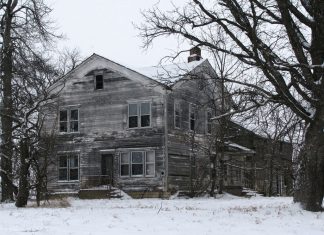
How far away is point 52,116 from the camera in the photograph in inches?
1281

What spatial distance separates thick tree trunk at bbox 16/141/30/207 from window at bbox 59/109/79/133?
42.6ft

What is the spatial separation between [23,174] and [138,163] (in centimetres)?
1138

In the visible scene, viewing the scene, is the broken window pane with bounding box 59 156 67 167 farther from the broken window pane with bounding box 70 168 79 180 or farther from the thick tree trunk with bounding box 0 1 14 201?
the thick tree trunk with bounding box 0 1 14 201

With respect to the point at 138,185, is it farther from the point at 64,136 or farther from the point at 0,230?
the point at 0,230

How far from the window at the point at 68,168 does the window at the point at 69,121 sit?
171 centimetres

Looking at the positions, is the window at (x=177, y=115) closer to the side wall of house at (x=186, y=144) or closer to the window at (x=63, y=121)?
the side wall of house at (x=186, y=144)

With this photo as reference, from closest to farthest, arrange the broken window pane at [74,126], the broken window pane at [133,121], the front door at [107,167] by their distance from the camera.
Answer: the broken window pane at [133,121]
the front door at [107,167]
the broken window pane at [74,126]

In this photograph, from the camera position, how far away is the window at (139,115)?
29344 millimetres

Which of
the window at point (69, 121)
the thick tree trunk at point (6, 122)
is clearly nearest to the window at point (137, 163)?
the window at point (69, 121)

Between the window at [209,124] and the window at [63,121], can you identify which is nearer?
the window at [63,121]

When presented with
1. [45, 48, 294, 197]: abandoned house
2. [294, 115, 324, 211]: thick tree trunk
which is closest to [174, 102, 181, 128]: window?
[45, 48, 294, 197]: abandoned house

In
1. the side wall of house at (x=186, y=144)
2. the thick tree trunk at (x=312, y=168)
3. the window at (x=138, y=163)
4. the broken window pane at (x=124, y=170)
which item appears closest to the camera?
the thick tree trunk at (x=312, y=168)

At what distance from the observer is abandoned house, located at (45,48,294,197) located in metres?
28.8

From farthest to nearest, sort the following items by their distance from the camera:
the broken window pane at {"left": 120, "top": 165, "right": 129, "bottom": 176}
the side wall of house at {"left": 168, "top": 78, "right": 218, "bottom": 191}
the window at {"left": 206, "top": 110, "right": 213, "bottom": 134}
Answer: the window at {"left": 206, "top": 110, "right": 213, "bottom": 134}, the broken window pane at {"left": 120, "top": 165, "right": 129, "bottom": 176}, the side wall of house at {"left": 168, "top": 78, "right": 218, "bottom": 191}
